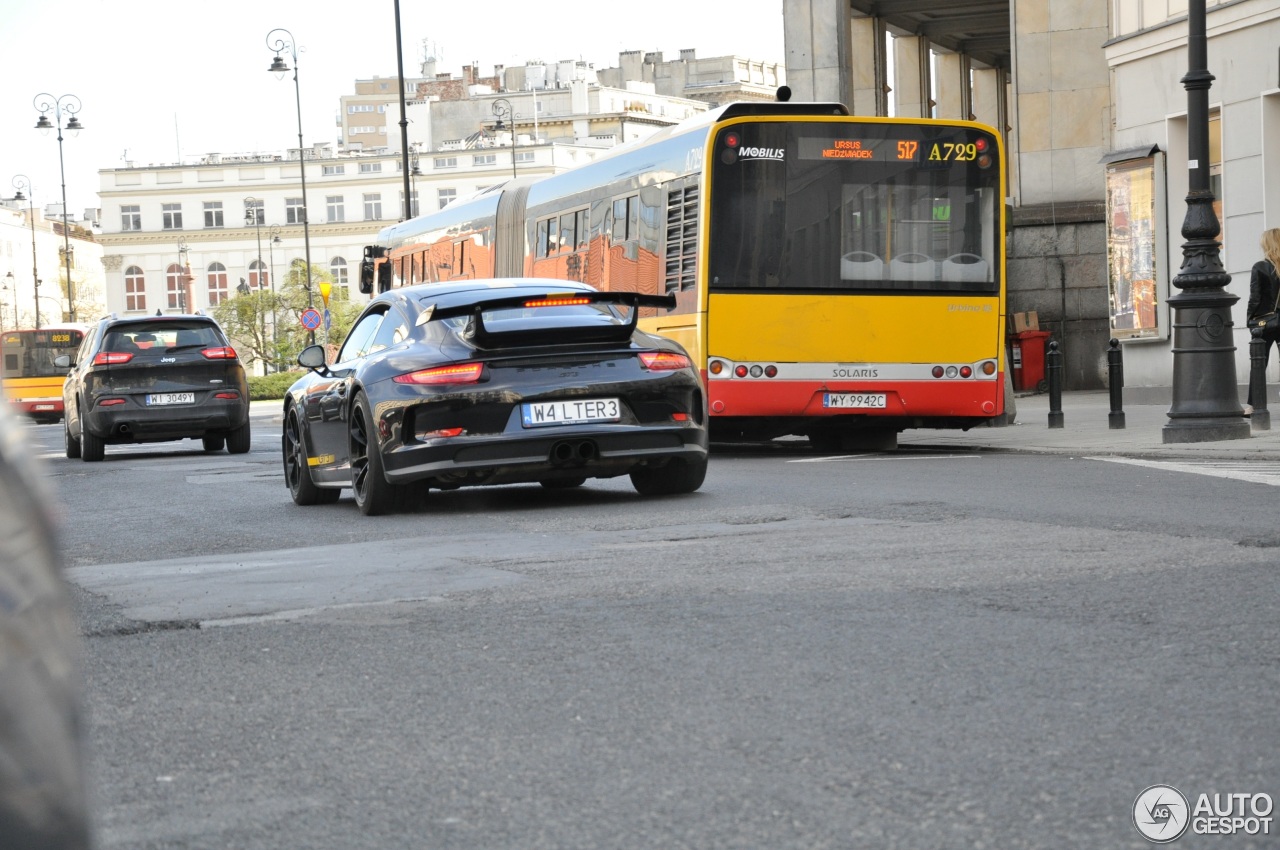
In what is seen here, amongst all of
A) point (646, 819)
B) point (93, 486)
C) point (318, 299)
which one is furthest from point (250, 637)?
point (318, 299)

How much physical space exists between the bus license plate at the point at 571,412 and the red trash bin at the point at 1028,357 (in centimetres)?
2131

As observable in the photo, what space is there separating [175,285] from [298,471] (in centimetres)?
13164

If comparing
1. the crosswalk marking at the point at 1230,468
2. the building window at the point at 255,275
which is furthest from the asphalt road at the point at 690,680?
the building window at the point at 255,275

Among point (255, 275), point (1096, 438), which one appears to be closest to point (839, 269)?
point (1096, 438)

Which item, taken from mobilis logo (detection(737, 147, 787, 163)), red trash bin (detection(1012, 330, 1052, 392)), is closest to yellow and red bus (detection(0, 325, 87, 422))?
red trash bin (detection(1012, 330, 1052, 392))

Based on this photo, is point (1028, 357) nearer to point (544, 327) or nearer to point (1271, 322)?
→ point (1271, 322)

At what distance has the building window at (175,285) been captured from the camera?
138500 mm

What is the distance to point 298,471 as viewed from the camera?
42.0 ft

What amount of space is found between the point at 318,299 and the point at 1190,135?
101 m

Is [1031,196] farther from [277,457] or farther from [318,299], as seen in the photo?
[318,299]

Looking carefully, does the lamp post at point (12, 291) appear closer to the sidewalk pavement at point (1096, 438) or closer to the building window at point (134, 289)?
the building window at point (134, 289)

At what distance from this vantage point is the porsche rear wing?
1088cm

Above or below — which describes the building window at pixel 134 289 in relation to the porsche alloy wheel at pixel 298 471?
above

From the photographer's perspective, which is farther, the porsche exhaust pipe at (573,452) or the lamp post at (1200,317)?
the lamp post at (1200,317)
